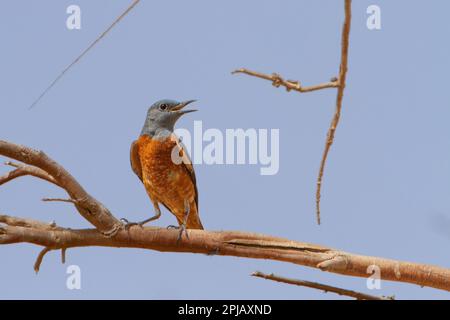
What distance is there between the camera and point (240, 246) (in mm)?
5098

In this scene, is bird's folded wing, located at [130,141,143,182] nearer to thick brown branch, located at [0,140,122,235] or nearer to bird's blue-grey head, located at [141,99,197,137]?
bird's blue-grey head, located at [141,99,197,137]

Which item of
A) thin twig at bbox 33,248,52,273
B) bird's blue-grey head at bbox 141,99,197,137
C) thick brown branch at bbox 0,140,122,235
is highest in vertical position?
bird's blue-grey head at bbox 141,99,197,137

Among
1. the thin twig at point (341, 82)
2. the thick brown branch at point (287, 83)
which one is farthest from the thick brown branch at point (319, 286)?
the thick brown branch at point (287, 83)

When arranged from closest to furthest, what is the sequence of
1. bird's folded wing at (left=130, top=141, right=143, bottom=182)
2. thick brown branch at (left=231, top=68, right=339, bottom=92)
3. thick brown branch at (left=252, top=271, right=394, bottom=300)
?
thick brown branch at (left=231, top=68, right=339, bottom=92)
thick brown branch at (left=252, top=271, right=394, bottom=300)
bird's folded wing at (left=130, top=141, right=143, bottom=182)

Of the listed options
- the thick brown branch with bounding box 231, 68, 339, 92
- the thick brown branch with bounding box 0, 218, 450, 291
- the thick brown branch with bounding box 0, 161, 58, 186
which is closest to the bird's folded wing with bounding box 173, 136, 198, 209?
the thick brown branch with bounding box 0, 218, 450, 291

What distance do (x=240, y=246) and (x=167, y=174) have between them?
8.56 ft

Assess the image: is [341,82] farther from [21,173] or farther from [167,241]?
[21,173]

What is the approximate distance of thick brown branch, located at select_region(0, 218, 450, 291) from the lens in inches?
186

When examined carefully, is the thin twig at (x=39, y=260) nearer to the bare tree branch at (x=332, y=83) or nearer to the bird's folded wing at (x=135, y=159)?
the bird's folded wing at (x=135, y=159)

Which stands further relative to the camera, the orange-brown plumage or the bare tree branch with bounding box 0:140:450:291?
the orange-brown plumage

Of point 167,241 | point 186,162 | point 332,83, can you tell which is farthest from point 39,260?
point 332,83

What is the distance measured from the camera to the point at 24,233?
16.0 ft

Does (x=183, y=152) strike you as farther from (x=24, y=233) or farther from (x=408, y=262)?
(x=408, y=262)
